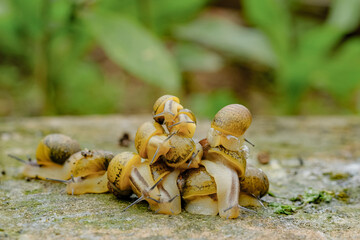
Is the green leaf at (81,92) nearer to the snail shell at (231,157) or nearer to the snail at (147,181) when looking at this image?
the snail at (147,181)

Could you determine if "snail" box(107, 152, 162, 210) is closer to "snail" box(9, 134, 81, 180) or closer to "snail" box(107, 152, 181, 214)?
"snail" box(107, 152, 181, 214)

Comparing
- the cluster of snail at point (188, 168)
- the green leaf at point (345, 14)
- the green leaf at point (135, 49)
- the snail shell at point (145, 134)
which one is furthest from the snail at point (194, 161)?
the green leaf at point (345, 14)

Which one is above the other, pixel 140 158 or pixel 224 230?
pixel 140 158

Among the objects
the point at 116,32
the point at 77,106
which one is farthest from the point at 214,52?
the point at 116,32

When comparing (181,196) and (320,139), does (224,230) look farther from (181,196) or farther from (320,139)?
(320,139)

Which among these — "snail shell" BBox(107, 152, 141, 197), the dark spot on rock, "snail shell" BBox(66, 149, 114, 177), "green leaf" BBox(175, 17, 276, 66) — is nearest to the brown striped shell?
"snail shell" BBox(107, 152, 141, 197)

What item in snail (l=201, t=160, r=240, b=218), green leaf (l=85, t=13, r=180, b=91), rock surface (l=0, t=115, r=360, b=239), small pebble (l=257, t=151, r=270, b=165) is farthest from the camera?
green leaf (l=85, t=13, r=180, b=91)
